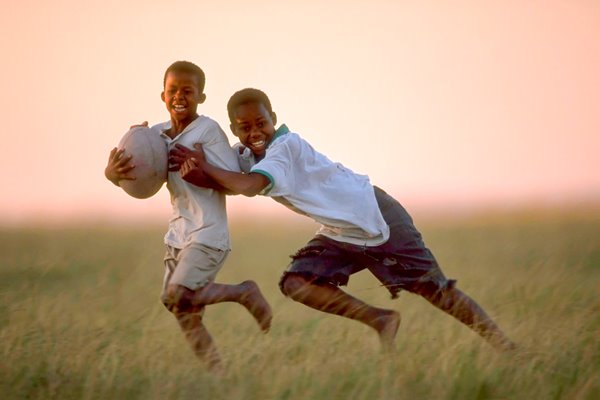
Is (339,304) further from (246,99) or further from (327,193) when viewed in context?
(246,99)

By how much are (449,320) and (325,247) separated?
1.66 m

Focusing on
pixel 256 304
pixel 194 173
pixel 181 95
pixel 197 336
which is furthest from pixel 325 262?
pixel 181 95

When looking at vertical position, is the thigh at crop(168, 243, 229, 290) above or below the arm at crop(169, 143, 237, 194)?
below

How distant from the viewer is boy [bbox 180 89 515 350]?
7.02 m

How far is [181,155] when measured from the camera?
6926mm

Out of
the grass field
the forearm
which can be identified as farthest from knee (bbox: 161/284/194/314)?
the forearm

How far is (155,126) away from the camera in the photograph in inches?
287

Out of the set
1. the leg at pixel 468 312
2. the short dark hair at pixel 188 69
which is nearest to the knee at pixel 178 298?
the short dark hair at pixel 188 69

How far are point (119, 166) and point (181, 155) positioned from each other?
373 millimetres

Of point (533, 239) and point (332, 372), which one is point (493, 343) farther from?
point (533, 239)

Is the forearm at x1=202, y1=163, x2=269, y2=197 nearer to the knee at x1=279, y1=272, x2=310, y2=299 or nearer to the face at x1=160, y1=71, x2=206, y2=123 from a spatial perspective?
the face at x1=160, y1=71, x2=206, y2=123

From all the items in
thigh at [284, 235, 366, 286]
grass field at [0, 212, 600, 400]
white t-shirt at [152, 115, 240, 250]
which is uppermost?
white t-shirt at [152, 115, 240, 250]

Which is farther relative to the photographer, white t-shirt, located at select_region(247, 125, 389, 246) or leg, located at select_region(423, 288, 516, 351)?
leg, located at select_region(423, 288, 516, 351)

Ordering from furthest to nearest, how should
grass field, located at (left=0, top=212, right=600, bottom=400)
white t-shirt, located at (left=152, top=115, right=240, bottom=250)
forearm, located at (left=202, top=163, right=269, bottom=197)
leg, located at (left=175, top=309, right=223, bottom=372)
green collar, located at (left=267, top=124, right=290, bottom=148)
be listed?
green collar, located at (left=267, top=124, right=290, bottom=148) → white t-shirt, located at (left=152, top=115, right=240, bottom=250) → leg, located at (left=175, top=309, right=223, bottom=372) → forearm, located at (left=202, top=163, right=269, bottom=197) → grass field, located at (left=0, top=212, right=600, bottom=400)
